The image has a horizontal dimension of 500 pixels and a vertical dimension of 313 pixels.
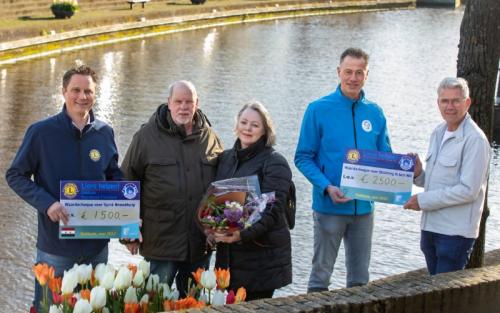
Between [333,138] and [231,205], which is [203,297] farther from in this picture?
[333,138]

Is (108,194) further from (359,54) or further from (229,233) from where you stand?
(359,54)

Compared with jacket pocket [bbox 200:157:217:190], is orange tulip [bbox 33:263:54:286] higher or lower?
lower

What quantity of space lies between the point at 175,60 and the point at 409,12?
2757 centimetres

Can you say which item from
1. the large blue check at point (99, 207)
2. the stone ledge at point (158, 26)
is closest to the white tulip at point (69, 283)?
the large blue check at point (99, 207)

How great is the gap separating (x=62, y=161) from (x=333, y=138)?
1.64 meters

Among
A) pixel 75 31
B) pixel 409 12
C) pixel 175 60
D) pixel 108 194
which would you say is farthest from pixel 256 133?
pixel 409 12

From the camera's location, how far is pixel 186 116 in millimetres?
5934

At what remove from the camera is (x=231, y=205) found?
5.78m

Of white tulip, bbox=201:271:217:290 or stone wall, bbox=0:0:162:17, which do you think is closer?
white tulip, bbox=201:271:217:290

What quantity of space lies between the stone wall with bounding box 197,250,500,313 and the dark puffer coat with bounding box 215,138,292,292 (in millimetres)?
1108

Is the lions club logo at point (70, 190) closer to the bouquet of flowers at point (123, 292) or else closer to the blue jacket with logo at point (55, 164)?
the blue jacket with logo at point (55, 164)

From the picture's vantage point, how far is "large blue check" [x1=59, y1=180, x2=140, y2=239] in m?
5.61

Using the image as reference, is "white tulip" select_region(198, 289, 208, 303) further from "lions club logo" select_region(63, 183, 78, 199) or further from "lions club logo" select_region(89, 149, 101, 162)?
"lions club logo" select_region(89, 149, 101, 162)

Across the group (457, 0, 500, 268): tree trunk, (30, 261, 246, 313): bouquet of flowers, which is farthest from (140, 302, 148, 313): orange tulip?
(457, 0, 500, 268): tree trunk
